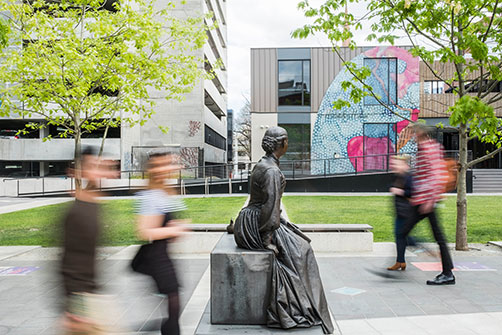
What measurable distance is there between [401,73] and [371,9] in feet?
66.3

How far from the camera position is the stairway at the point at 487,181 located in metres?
23.9

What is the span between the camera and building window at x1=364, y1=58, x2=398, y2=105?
27.3 metres

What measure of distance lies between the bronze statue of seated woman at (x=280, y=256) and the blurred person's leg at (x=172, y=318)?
33.6 inches

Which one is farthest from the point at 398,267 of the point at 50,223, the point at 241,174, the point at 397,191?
the point at 241,174

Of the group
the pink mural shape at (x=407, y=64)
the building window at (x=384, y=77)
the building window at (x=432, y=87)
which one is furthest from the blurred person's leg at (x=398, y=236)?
the building window at (x=432, y=87)

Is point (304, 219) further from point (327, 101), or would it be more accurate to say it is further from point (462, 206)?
point (327, 101)

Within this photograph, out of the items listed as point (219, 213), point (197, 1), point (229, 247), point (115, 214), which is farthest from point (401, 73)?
point (229, 247)

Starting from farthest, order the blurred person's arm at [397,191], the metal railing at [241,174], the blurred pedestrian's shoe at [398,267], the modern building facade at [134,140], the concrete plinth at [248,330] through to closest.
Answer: the modern building facade at [134,140]
the metal railing at [241,174]
the blurred pedestrian's shoe at [398,267]
the blurred person's arm at [397,191]
the concrete plinth at [248,330]

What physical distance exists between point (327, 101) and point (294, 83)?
2557mm

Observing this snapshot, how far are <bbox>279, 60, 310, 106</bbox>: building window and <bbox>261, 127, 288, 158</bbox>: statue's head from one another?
939 inches

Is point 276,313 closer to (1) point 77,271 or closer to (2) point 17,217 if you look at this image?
(1) point 77,271

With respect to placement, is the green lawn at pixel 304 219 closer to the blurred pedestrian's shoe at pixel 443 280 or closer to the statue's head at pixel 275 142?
the blurred pedestrian's shoe at pixel 443 280

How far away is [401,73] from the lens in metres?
27.3

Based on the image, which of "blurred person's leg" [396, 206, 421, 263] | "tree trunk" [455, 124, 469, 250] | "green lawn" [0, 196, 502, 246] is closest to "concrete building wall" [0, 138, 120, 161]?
"green lawn" [0, 196, 502, 246]
